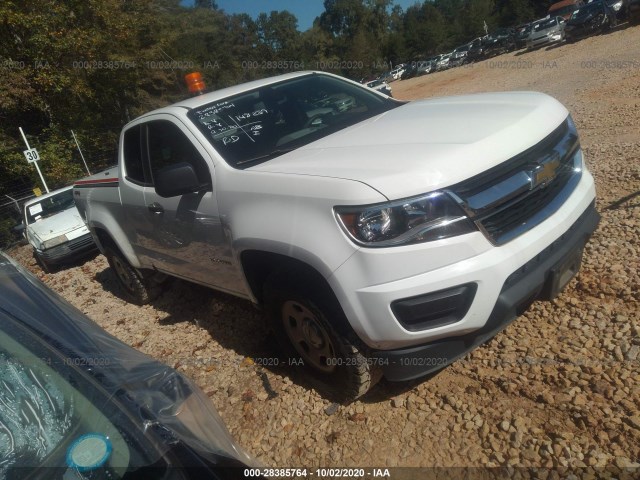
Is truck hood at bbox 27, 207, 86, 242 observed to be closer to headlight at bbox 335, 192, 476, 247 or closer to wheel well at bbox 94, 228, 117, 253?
wheel well at bbox 94, 228, 117, 253

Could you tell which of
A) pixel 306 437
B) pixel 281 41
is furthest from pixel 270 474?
pixel 281 41

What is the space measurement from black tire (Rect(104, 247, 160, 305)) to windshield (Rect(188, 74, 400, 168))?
2352mm

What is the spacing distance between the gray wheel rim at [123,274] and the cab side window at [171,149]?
182 cm

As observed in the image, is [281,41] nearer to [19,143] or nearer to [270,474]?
[19,143]

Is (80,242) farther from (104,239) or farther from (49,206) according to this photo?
(104,239)

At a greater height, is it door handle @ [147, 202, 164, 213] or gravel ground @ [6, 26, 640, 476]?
door handle @ [147, 202, 164, 213]

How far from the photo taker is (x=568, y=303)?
3273 millimetres

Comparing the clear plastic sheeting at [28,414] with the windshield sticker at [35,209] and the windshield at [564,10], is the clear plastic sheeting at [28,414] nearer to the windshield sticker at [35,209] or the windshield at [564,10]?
the windshield sticker at [35,209]

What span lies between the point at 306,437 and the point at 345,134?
184 centimetres

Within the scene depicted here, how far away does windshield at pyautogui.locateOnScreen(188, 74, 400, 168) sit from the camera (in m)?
3.20

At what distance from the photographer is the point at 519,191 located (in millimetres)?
2377

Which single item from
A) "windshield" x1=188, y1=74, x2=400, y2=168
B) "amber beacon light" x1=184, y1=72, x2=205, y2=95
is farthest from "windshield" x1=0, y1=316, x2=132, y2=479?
"amber beacon light" x1=184, y1=72, x2=205, y2=95

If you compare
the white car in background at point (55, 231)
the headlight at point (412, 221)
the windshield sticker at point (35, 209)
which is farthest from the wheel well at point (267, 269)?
the windshield sticker at point (35, 209)

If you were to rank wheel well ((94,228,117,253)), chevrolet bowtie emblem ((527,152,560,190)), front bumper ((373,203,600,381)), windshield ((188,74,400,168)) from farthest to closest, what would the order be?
wheel well ((94,228,117,253))
windshield ((188,74,400,168))
chevrolet bowtie emblem ((527,152,560,190))
front bumper ((373,203,600,381))
